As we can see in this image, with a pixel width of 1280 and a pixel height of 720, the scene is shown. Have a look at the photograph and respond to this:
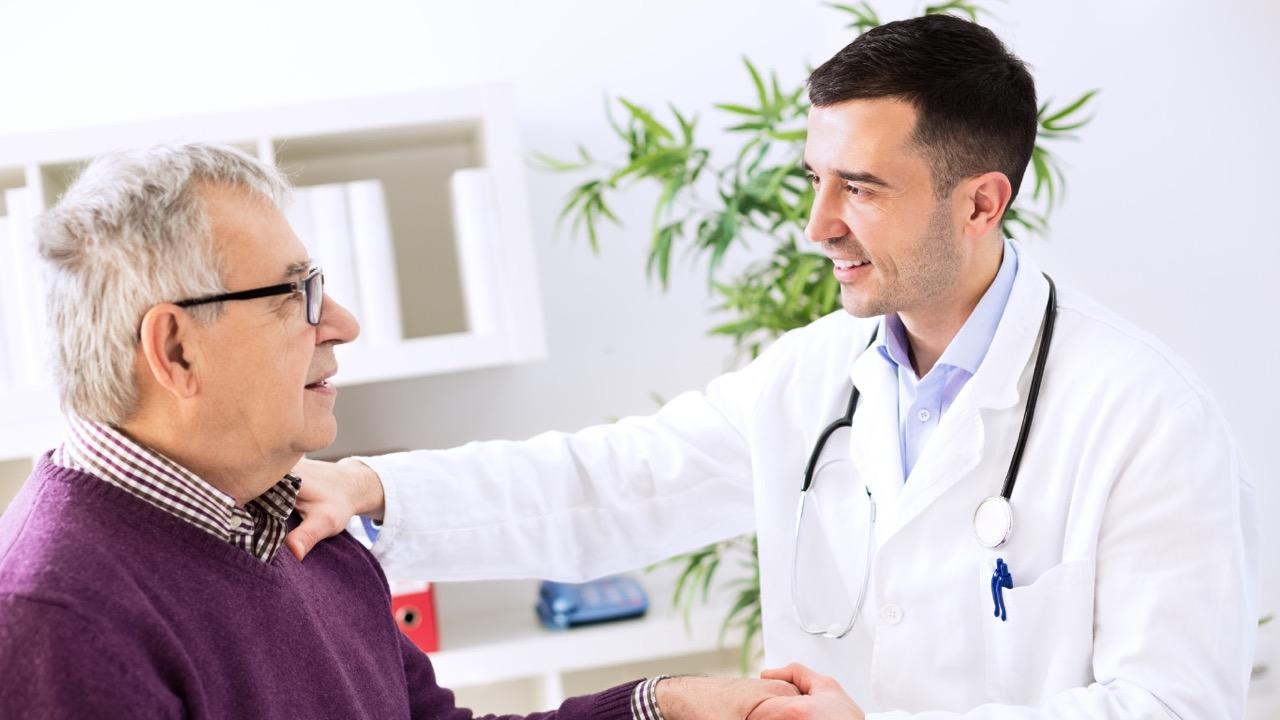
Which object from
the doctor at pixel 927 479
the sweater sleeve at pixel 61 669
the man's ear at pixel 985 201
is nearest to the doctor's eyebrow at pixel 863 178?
the doctor at pixel 927 479

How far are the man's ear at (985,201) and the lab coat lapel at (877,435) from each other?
214 millimetres

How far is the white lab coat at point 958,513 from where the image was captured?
1245 millimetres

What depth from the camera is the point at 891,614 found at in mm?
Result: 1421

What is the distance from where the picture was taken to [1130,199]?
252cm

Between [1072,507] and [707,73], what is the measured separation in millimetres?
1507

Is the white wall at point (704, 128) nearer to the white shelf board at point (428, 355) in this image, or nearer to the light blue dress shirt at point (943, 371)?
the white shelf board at point (428, 355)

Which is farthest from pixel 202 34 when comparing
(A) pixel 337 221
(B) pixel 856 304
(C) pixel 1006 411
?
(C) pixel 1006 411

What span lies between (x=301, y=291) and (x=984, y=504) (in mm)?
812

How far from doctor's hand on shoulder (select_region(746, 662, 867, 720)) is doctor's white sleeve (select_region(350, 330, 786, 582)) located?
0.37 m

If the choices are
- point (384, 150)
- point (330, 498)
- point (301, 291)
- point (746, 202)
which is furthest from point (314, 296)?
point (384, 150)

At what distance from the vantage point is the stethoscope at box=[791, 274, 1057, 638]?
1350 millimetres

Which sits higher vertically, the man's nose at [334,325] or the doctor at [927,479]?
the man's nose at [334,325]

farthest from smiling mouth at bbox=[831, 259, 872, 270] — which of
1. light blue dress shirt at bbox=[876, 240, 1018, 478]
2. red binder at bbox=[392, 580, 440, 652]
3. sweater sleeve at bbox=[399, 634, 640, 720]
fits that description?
red binder at bbox=[392, 580, 440, 652]

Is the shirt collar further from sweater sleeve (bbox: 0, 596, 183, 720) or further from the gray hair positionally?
sweater sleeve (bbox: 0, 596, 183, 720)
